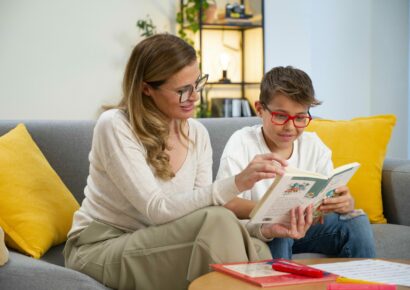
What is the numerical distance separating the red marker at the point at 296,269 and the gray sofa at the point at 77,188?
499mm

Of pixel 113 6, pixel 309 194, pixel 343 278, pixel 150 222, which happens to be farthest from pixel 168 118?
pixel 113 6

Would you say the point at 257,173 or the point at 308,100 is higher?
the point at 308,100

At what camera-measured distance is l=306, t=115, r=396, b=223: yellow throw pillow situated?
2775 millimetres

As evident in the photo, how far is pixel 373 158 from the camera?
2818 mm

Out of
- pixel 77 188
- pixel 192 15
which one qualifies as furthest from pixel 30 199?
pixel 192 15

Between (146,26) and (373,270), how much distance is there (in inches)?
165

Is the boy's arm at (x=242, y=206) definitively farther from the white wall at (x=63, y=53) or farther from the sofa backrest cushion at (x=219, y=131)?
the white wall at (x=63, y=53)

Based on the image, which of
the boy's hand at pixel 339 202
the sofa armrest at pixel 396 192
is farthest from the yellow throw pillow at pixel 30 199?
the sofa armrest at pixel 396 192

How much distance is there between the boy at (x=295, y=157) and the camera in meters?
2.19

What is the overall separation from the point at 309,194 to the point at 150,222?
0.47 meters

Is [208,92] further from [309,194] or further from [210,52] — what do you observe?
[309,194]

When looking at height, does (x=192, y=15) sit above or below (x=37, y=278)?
above

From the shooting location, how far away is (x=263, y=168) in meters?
1.77

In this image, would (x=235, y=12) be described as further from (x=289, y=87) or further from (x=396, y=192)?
(x=289, y=87)
